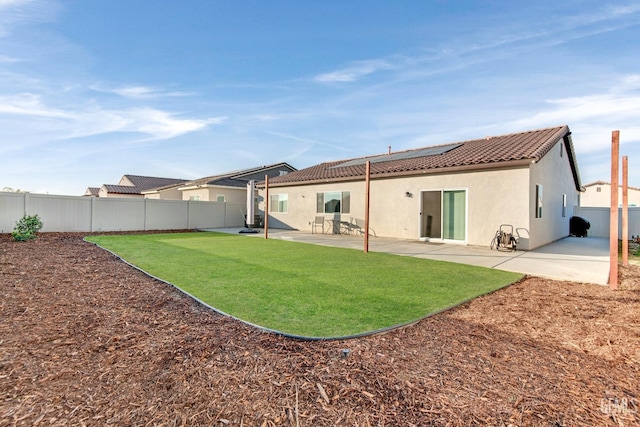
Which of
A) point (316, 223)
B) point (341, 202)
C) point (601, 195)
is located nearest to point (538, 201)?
point (341, 202)

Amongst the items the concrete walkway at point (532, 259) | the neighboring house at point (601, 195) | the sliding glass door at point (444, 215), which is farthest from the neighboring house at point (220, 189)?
the neighboring house at point (601, 195)

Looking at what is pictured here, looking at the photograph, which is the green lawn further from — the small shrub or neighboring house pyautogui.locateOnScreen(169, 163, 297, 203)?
neighboring house pyautogui.locateOnScreen(169, 163, 297, 203)

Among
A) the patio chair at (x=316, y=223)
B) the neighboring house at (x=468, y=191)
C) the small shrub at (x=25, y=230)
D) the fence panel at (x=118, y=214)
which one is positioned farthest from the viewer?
the patio chair at (x=316, y=223)

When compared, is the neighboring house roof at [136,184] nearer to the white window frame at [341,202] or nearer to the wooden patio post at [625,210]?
the white window frame at [341,202]

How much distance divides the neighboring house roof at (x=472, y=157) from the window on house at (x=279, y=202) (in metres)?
1.62

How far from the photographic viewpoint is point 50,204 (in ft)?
45.2

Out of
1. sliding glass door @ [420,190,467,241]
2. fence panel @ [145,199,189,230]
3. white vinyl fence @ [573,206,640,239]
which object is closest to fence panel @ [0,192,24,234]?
fence panel @ [145,199,189,230]

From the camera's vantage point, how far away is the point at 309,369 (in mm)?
2369

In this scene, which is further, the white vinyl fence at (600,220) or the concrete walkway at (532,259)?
the white vinyl fence at (600,220)

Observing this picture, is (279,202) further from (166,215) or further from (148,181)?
(148,181)

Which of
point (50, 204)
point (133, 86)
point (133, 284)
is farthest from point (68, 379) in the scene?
point (50, 204)

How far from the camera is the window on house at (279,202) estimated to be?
17.9m

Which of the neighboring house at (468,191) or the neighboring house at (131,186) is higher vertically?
the neighboring house at (131,186)

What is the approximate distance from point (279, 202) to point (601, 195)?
99.9ft
